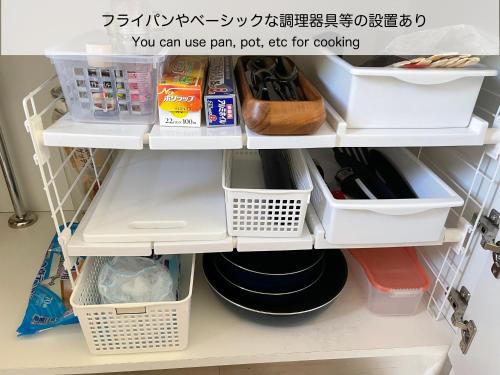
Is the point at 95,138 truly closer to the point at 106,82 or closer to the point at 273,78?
the point at 106,82

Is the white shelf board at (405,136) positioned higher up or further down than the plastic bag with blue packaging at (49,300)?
higher up

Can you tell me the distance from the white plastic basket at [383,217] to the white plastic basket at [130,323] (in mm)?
312

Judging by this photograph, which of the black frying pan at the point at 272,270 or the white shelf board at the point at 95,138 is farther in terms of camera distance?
the black frying pan at the point at 272,270

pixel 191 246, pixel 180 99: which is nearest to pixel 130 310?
pixel 191 246

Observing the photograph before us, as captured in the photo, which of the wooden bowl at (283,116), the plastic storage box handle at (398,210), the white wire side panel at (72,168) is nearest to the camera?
the wooden bowl at (283,116)

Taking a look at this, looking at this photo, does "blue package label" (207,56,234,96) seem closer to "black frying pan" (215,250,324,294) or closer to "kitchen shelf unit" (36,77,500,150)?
"kitchen shelf unit" (36,77,500,150)

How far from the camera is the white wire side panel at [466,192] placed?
2.54ft

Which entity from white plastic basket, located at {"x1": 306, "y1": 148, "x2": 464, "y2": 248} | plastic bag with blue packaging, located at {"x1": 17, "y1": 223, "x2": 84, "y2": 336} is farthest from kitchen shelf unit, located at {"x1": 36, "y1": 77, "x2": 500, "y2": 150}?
plastic bag with blue packaging, located at {"x1": 17, "y1": 223, "x2": 84, "y2": 336}

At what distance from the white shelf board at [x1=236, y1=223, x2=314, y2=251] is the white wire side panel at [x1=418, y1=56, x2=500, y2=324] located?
333mm

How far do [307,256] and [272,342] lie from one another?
206 mm

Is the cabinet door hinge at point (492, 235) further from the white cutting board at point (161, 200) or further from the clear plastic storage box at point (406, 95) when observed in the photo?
the white cutting board at point (161, 200)

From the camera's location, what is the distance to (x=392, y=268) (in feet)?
3.19

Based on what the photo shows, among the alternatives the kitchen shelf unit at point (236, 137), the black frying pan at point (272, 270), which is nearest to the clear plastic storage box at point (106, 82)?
the kitchen shelf unit at point (236, 137)

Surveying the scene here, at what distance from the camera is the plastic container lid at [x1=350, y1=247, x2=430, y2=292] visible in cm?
92
